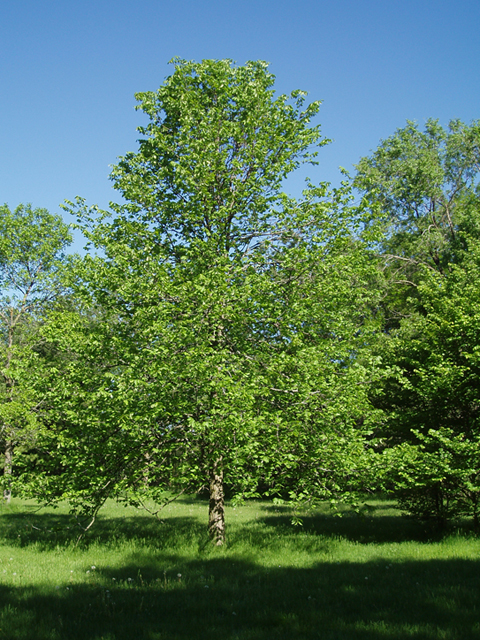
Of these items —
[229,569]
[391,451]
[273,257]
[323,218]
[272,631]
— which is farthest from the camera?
[273,257]

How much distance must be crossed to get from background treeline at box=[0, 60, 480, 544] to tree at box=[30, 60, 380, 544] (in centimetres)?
5

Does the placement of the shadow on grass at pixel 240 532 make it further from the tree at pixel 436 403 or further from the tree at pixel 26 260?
the tree at pixel 26 260

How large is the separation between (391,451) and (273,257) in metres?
5.82

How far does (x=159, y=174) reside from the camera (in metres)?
12.2

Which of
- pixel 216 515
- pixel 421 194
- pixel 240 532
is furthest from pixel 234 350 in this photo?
pixel 421 194

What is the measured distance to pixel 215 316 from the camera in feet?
31.1

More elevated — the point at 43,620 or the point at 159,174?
the point at 159,174

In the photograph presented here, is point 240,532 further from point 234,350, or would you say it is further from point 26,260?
point 26,260

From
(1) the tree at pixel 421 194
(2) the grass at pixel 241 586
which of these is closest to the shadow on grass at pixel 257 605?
(2) the grass at pixel 241 586

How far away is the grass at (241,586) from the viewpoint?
18.5 ft

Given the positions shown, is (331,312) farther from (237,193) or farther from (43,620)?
(43,620)

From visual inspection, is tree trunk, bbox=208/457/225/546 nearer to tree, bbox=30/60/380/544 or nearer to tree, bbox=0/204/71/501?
tree, bbox=30/60/380/544

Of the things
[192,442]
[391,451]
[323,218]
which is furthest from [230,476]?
[323,218]

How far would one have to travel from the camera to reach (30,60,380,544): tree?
29.8 feet
